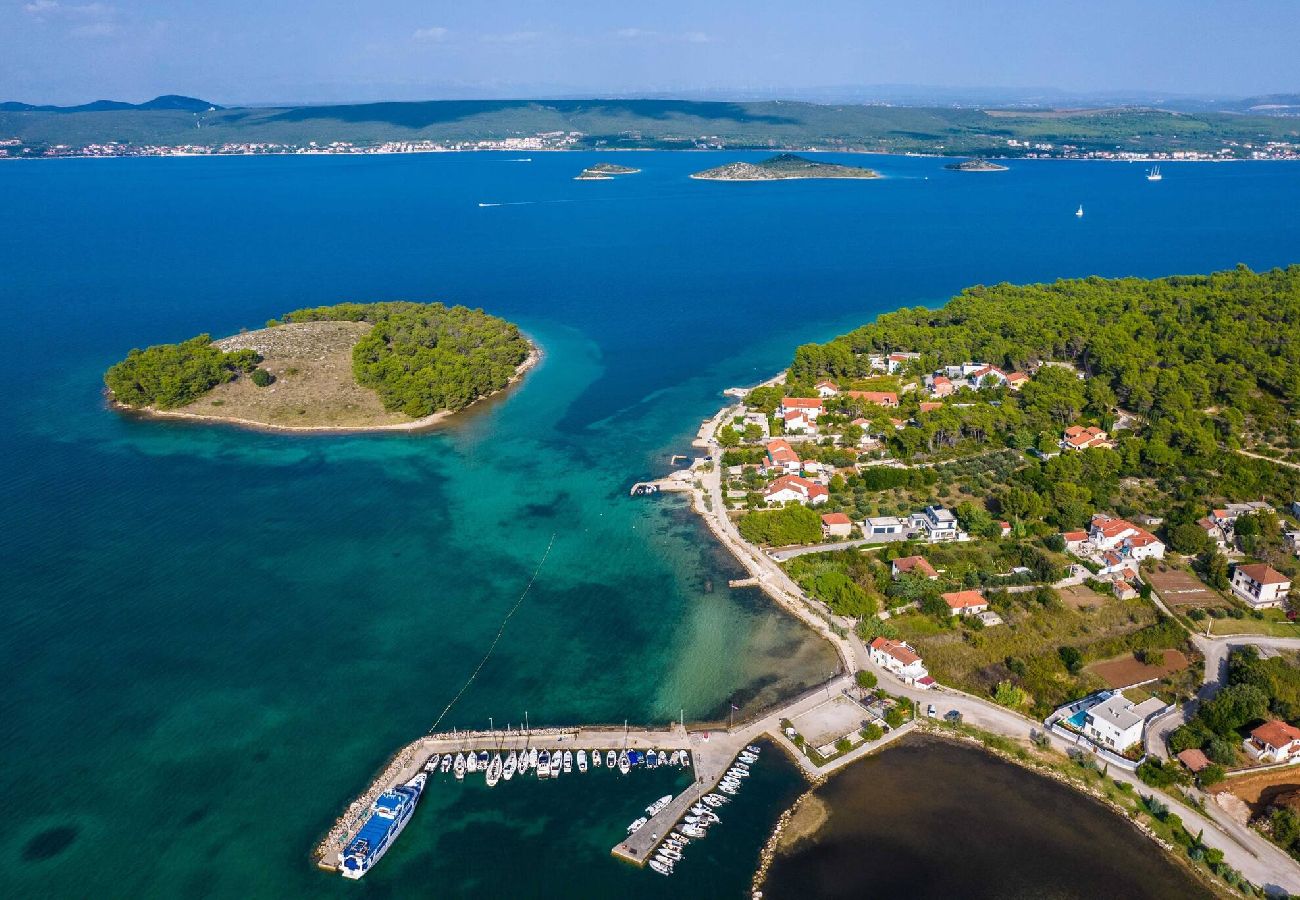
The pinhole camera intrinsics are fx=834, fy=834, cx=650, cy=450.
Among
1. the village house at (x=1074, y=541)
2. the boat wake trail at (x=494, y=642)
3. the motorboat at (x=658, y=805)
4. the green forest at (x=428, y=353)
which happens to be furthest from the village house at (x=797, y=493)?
the green forest at (x=428, y=353)

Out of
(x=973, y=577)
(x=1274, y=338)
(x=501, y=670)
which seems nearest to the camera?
(x=501, y=670)

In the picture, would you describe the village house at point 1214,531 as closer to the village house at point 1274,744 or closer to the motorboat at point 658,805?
the village house at point 1274,744

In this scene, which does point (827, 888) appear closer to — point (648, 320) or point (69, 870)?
point (69, 870)

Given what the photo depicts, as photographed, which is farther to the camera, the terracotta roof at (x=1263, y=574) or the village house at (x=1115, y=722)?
the terracotta roof at (x=1263, y=574)

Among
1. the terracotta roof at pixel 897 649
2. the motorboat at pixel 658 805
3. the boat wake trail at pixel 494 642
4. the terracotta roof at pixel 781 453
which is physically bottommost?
the motorboat at pixel 658 805

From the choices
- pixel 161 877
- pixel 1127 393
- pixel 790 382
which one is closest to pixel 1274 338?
pixel 1127 393

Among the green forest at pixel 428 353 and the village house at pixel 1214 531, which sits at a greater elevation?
the green forest at pixel 428 353

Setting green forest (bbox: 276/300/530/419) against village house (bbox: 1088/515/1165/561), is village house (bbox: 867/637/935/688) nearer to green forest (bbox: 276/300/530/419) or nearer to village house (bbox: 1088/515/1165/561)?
village house (bbox: 1088/515/1165/561)

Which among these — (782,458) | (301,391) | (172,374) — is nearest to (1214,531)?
(782,458)
